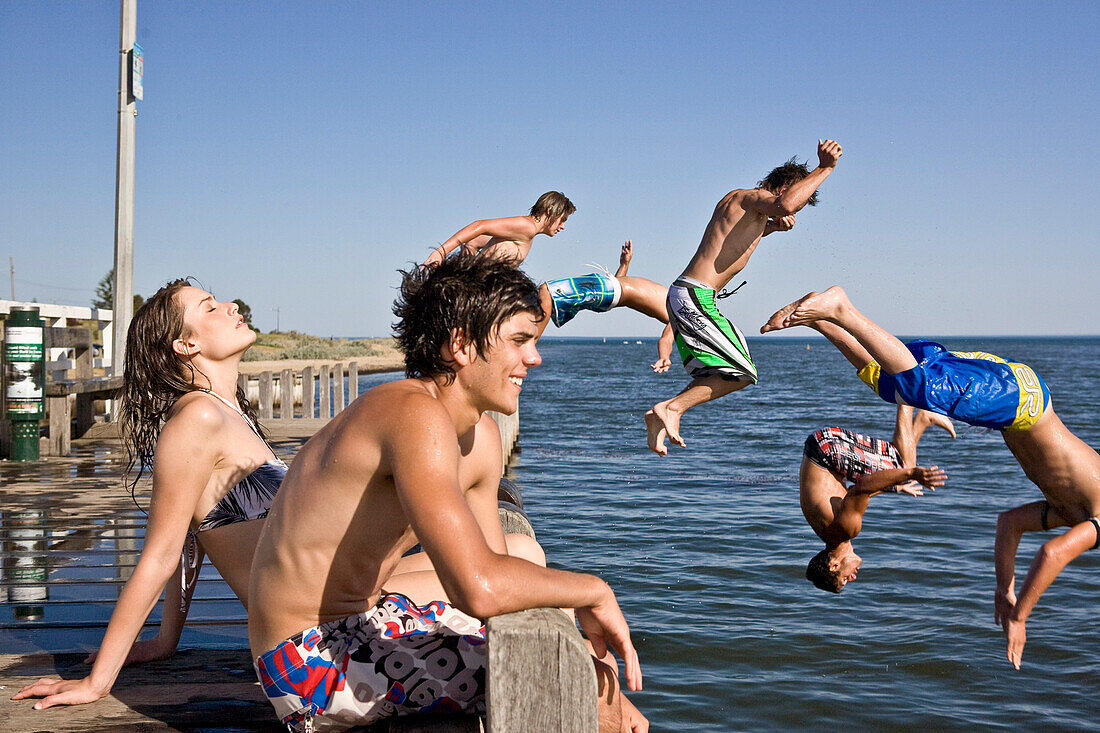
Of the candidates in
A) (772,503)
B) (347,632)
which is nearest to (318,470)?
(347,632)

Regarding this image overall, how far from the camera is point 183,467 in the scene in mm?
3406

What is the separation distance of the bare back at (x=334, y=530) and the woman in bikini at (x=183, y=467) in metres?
0.70

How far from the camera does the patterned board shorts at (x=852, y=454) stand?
5.38 meters

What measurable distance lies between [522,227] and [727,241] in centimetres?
193

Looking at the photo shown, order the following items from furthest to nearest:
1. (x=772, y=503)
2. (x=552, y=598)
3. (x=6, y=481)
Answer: (x=772, y=503)
(x=6, y=481)
(x=552, y=598)

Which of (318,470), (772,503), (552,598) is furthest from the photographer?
(772,503)

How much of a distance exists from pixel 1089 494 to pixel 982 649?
333 cm

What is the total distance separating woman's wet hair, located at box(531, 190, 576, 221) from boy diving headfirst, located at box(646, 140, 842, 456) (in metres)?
1.69

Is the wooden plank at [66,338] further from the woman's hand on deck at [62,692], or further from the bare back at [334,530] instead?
the bare back at [334,530]

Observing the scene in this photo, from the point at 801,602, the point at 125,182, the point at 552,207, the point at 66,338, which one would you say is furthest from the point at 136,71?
the point at 801,602

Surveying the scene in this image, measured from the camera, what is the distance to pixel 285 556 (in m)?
2.73

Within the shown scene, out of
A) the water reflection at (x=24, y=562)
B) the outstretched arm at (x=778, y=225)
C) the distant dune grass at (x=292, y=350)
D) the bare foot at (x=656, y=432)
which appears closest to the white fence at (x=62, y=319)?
the water reflection at (x=24, y=562)

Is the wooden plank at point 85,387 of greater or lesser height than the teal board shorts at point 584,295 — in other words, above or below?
below

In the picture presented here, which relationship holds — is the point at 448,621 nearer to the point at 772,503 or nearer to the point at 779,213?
the point at 779,213
